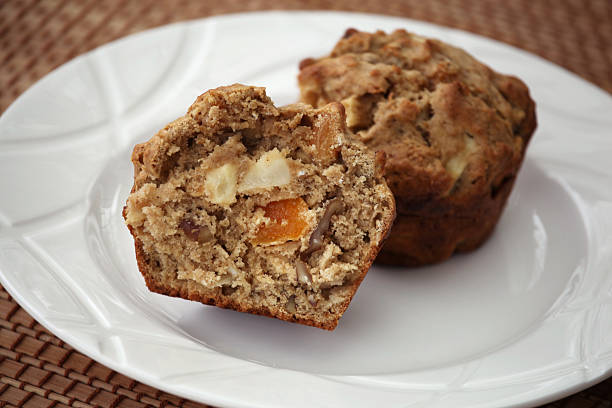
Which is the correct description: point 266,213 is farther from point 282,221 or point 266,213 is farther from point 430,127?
point 430,127

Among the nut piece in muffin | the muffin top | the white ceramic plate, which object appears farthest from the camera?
the muffin top

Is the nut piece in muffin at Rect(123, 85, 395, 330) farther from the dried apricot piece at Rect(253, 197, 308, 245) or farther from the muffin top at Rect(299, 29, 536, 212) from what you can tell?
the muffin top at Rect(299, 29, 536, 212)

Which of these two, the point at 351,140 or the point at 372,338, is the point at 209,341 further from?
the point at 351,140

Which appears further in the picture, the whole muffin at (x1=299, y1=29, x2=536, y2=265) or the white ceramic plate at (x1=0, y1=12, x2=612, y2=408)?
the whole muffin at (x1=299, y1=29, x2=536, y2=265)

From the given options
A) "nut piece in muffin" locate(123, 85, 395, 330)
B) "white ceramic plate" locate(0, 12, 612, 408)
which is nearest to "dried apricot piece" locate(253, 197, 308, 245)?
"nut piece in muffin" locate(123, 85, 395, 330)

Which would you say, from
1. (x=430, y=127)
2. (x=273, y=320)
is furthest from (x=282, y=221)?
(x=430, y=127)

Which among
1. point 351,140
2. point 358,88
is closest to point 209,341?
point 351,140
